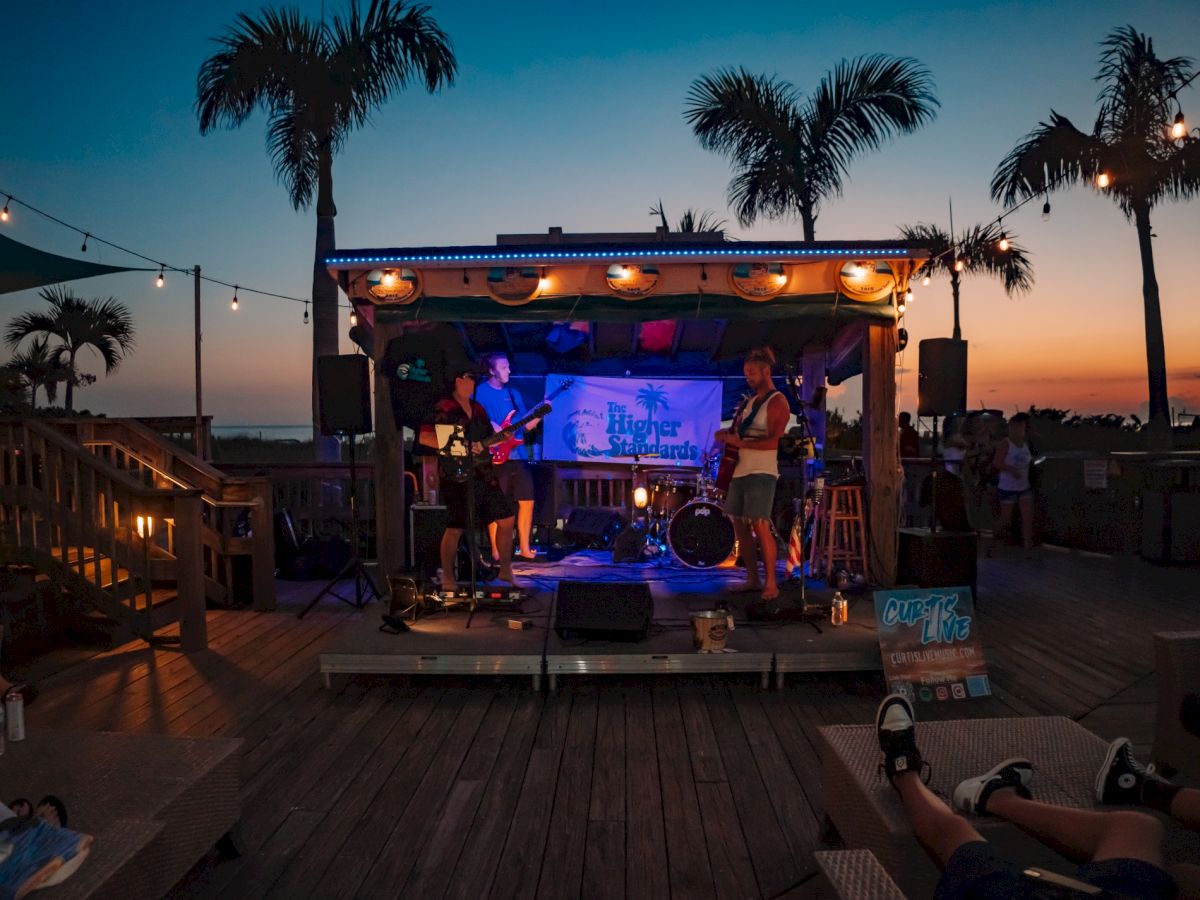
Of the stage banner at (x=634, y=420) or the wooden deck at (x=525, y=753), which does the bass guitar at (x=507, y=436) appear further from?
the stage banner at (x=634, y=420)

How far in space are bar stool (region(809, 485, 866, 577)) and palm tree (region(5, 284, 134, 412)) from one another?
22.1 metres

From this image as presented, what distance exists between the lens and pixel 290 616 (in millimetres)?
6336

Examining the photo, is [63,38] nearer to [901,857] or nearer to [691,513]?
[691,513]

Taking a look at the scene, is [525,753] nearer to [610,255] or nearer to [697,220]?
[610,255]

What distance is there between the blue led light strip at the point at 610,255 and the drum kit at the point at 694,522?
2.50m

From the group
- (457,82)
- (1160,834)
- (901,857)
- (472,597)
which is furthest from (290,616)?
(457,82)

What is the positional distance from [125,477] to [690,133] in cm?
1198

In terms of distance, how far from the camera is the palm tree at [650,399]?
9.02m

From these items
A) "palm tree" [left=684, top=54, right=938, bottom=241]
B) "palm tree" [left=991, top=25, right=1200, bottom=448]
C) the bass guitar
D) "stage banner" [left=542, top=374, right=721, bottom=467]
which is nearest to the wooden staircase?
the bass guitar

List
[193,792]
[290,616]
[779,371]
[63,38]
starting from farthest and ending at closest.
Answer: [63,38] < [779,371] < [290,616] < [193,792]

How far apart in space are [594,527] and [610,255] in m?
3.84

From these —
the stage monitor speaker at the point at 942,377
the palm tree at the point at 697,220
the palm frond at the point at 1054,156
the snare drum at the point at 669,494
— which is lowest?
the snare drum at the point at 669,494

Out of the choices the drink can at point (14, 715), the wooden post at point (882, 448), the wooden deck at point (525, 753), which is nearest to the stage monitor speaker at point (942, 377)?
the wooden post at point (882, 448)

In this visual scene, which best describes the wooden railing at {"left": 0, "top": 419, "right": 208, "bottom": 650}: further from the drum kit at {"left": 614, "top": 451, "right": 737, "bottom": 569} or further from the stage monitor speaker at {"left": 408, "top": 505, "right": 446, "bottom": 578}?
the drum kit at {"left": 614, "top": 451, "right": 737, "bottom": 569}
